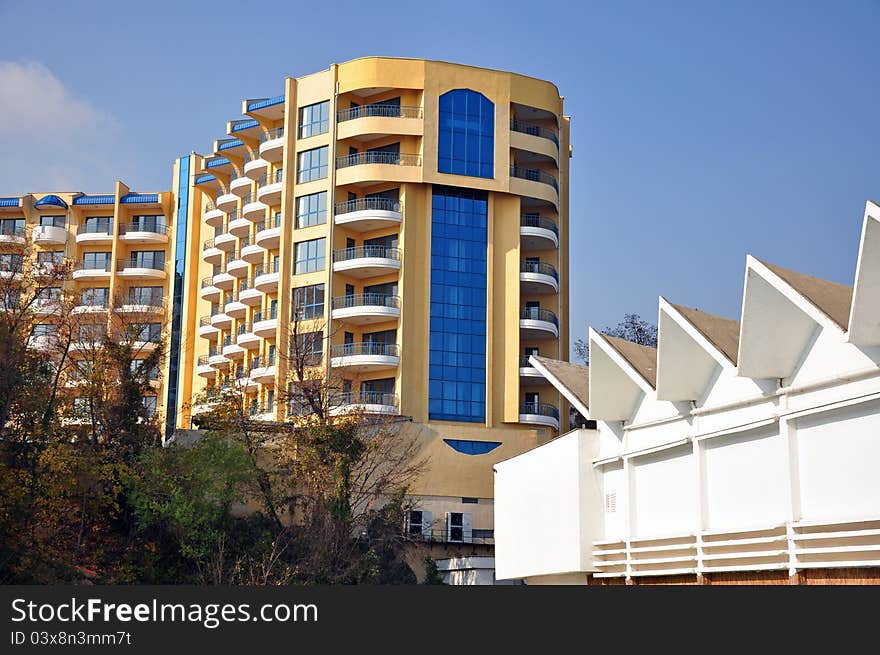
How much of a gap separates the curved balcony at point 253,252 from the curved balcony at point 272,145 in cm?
490

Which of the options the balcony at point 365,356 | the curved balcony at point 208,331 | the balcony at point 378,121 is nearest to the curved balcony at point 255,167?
the balcony at point 378,121

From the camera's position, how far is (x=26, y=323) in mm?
41969

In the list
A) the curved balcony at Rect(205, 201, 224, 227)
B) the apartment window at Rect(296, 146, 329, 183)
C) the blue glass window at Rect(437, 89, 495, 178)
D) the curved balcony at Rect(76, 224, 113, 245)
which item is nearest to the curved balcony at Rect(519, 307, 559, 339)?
the blue glass window at Rect(437, 89, 495, 178)

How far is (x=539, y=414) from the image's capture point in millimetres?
58375

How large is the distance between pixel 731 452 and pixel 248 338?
144 feet

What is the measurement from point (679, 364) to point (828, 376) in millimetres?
4025

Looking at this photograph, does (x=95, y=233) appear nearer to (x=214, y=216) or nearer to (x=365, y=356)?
(x=214, y=216)

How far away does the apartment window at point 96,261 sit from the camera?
7775 centimetres

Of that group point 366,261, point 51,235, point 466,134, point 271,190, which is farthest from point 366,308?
point 51,235

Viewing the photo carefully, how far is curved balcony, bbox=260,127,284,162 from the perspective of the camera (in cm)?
6216

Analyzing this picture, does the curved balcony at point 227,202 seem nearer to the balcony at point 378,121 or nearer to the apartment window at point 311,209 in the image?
the apartment window at point 311,209

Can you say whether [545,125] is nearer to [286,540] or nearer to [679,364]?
[286,540]

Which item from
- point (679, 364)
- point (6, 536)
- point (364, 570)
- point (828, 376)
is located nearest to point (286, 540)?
point (364, 570)

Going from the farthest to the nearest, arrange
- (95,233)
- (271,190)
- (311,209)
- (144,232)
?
(95,233), (144,232), (271,190), (311,209)
